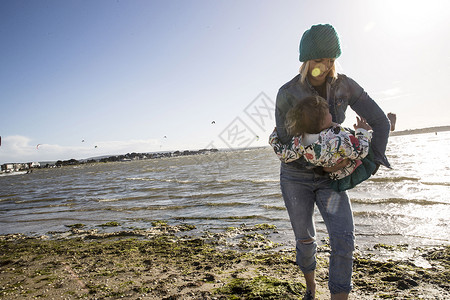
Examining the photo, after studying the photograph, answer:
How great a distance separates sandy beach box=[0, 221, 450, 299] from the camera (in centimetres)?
320

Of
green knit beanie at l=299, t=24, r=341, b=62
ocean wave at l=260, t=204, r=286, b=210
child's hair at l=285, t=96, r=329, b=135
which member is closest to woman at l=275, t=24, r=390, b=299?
green knit beanie at l=299, t=24, r=341, b=62

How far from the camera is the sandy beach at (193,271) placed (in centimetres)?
320

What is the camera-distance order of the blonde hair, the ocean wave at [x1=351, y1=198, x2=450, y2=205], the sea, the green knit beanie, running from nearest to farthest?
the green knit beanie, the blonde hair, the sea, the ocean wave at [x1=351, y1=198, x2=450, y2=205]

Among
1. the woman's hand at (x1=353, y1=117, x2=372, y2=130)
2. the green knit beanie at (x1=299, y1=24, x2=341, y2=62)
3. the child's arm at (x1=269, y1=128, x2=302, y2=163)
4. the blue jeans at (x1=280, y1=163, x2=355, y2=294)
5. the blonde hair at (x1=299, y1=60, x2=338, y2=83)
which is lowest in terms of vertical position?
the blue jeans at (x1=280, y1=163, x2=355, y2=294)

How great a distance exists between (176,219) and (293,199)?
19.7ft

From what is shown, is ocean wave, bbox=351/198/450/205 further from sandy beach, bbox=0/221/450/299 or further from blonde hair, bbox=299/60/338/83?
blonde hair, bbox=299/60/338/83

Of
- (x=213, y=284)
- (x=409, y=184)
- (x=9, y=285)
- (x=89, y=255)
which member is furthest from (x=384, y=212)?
(x=9, y=285)

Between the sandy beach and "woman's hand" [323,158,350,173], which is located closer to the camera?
"woman's hand" [323,158,350,173]

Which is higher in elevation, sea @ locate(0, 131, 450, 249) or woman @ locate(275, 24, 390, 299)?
woman @ locate(275, 24, 390, 299)

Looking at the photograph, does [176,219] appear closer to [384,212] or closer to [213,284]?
[213,284]

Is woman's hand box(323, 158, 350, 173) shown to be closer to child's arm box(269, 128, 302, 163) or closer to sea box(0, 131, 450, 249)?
child's arm box(269, 128, 302, 163)

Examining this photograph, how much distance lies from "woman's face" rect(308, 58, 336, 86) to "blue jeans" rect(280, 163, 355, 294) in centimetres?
77

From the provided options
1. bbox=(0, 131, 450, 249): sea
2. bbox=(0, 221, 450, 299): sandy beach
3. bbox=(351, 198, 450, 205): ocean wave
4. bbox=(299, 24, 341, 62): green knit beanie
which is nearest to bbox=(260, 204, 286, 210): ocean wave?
bbox=(0, 131, 450, 249): sea

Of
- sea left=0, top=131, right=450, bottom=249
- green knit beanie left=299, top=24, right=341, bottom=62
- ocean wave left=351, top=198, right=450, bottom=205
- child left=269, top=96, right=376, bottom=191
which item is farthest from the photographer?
ocean wave left=351, top=198, right=450, bottom=205
